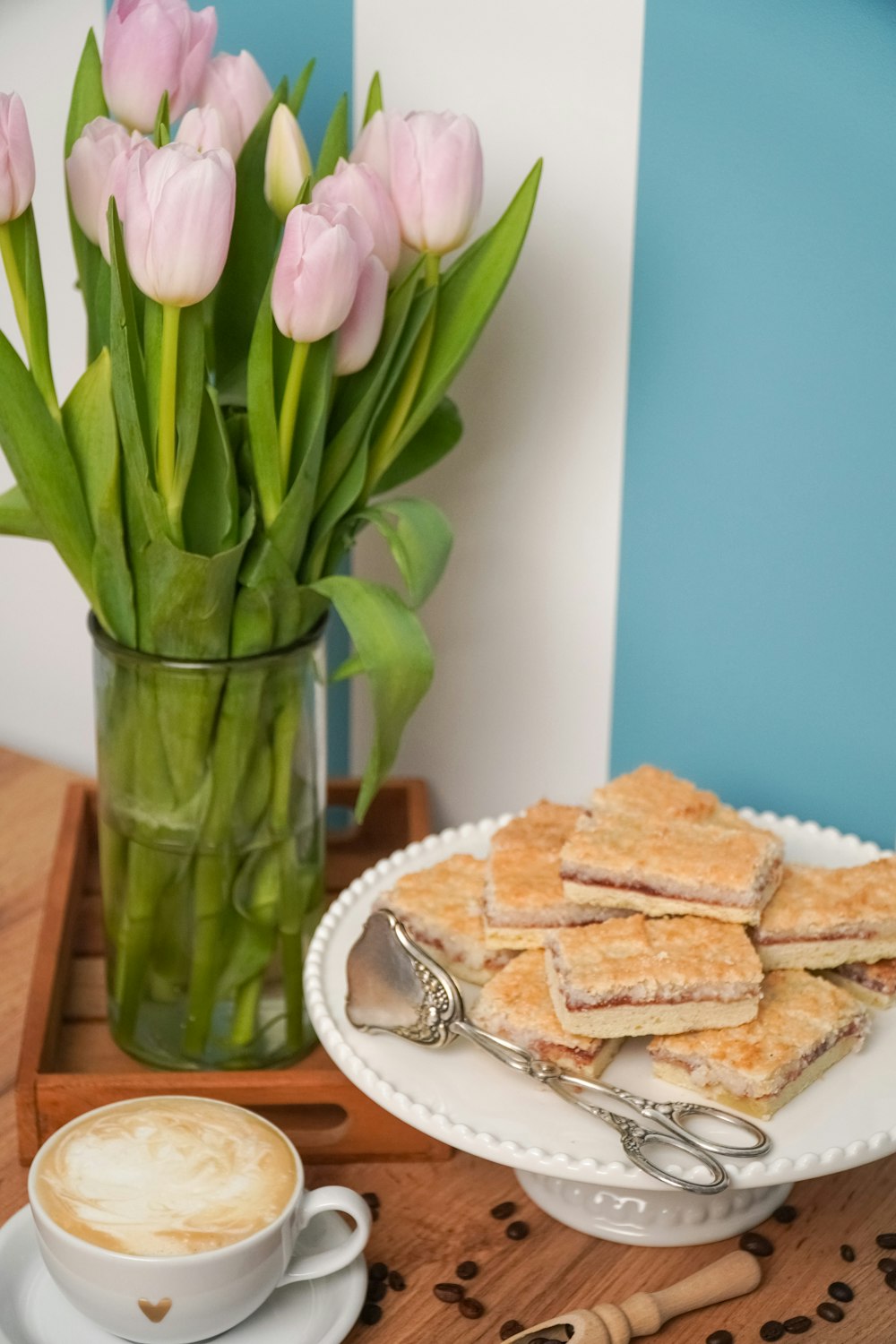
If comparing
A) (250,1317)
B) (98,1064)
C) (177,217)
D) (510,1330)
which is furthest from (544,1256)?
(177,217)

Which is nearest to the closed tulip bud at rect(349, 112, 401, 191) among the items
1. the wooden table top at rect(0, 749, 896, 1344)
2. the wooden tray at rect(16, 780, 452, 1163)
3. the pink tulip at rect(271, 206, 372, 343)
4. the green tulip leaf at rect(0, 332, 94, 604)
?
the pink tulip at rect(271, 206, 372, 343)

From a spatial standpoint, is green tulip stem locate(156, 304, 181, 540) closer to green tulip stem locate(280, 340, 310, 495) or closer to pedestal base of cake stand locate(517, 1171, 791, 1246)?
green tulip stem locate(280, 340, 310, 495)

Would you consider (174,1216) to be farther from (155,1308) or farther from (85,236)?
(85,236)

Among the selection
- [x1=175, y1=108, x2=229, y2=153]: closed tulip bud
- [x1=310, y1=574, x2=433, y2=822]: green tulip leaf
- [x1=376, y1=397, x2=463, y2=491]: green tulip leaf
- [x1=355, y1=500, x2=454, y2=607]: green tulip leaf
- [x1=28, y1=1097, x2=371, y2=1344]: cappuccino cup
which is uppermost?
[x1=175, y1=108, x2=229, y2=153]: closed tulip bud

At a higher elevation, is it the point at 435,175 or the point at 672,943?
the point at 435,175

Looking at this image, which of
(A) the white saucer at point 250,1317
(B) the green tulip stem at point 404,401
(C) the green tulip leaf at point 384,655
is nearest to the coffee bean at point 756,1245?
(A) the white saucer at point 250,1317

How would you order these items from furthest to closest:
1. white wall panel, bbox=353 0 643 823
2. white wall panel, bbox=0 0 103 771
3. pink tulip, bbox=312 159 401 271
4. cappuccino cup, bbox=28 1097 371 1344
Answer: white wall panel, bbox=0 0 103 771, white wall panel, bbox=353 0 643 823, pink tulip, bbox=312 159 401 271, cappuccino cup, bbox=28 1097 371 1344
